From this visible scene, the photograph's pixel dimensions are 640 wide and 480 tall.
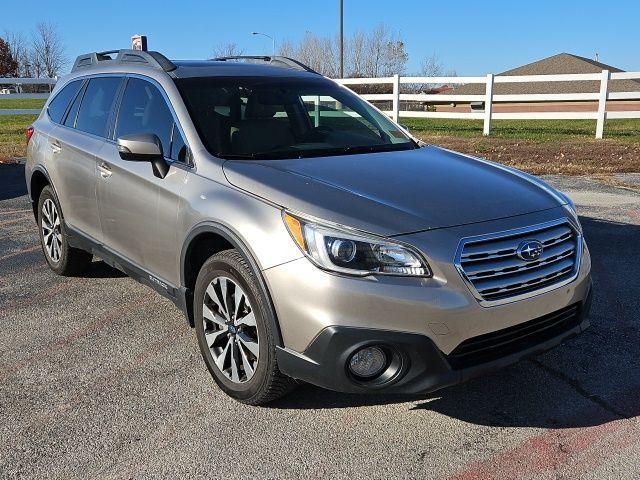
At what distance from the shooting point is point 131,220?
400cm

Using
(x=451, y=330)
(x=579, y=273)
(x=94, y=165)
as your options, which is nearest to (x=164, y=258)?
(x=94, y=165)

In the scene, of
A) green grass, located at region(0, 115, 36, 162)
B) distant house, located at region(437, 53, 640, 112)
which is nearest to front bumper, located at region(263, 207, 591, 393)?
green grass, located at region(0, 115, 36, 162)

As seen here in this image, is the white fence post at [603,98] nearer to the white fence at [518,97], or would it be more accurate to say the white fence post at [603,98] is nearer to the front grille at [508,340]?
the white fence at [518,97]

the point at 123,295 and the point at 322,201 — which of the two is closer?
the point at 322,201

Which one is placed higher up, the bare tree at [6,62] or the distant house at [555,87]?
the bare tree at [6,62]

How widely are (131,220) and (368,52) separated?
224 ft

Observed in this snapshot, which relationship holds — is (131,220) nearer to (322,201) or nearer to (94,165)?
(94,165)

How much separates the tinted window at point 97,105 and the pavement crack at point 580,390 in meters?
3.26

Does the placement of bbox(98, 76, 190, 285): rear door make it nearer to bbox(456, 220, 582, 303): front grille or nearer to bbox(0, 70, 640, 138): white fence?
bbox(456, 220, 582, 303): front grille

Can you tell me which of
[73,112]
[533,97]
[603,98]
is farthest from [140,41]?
[533,97]

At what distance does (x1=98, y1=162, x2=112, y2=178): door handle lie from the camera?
4.23 m

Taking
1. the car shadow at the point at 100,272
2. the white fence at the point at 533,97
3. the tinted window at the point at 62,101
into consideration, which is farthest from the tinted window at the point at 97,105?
the white fence at the point at 533,97

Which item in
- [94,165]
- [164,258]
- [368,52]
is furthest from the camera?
[368,52]

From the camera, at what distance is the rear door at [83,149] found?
4.51 meters
